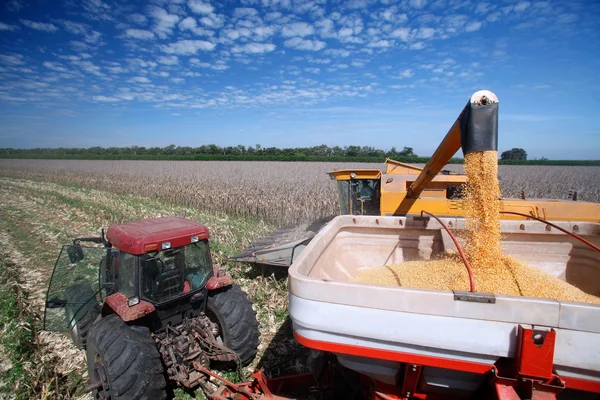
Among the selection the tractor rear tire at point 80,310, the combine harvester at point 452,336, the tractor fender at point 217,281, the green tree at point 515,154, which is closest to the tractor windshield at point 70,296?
the tractor rear tire at point 80,310

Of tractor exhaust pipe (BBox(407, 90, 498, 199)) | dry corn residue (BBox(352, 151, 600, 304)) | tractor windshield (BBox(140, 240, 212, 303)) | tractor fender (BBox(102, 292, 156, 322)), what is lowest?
tractor fender (BBox(102, 292, 156, 322))

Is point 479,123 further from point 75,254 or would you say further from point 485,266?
point 75,254

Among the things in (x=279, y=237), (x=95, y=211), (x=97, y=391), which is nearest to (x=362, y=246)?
(x=97, y=391)

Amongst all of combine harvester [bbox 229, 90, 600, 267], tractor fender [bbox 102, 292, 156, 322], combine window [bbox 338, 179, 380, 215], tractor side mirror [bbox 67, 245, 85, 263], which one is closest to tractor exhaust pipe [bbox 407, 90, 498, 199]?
combine harvester [bbox 229, 90, 600, 267]

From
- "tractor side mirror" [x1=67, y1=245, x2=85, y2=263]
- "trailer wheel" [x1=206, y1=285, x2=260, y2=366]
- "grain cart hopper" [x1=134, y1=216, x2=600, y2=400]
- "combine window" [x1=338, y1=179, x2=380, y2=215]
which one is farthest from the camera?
"combine window" [x1=338, y1=179, x2=380, y2=215]

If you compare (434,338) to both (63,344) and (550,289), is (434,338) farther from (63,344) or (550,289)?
(63,344)

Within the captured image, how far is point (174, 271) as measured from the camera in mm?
3529

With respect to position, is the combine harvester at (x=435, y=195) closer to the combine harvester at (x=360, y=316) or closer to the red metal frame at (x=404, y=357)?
the combine harvester at (x=360, y=316)

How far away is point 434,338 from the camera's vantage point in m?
1.57

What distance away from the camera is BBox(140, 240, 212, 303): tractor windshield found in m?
3.33

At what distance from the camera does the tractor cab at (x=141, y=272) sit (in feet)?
10.7

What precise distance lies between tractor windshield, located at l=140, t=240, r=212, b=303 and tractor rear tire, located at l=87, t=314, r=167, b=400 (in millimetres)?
388

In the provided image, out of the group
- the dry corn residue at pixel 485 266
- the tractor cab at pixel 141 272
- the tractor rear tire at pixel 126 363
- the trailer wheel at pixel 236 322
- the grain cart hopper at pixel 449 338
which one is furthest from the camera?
the trailer wheel at pixel 236 322

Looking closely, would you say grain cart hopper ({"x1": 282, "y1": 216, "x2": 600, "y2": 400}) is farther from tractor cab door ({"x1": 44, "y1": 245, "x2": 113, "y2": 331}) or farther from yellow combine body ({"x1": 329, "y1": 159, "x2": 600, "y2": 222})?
tractor cab door ({"x1": 44, "y1": 245, "x2": 113, "y2": 331})
